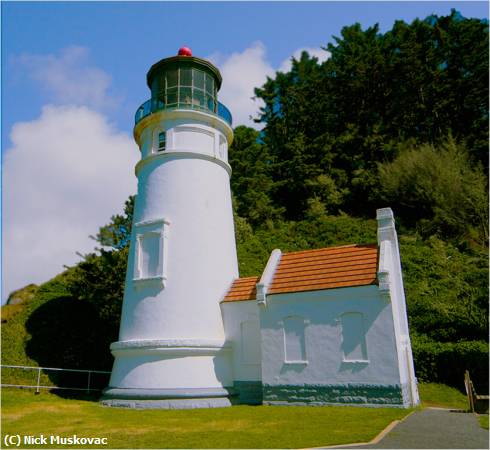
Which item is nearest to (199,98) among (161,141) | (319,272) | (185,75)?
(185,75)

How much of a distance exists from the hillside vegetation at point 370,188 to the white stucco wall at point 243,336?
637 cm

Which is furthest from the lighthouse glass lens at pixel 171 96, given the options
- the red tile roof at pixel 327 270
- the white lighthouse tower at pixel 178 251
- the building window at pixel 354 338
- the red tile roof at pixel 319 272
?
the building window at pixel 354 338

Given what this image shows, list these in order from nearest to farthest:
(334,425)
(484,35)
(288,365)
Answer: (334,425) → (288,365) → (484,35)

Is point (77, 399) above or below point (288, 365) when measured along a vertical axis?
below

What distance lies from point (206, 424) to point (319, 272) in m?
5.84

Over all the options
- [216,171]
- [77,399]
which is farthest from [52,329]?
[216,171]

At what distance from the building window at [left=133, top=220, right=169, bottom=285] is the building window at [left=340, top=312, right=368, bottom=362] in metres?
5.91

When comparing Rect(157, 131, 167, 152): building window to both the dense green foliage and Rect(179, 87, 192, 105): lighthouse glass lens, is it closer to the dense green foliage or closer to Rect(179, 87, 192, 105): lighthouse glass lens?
Rect(179, 87, 192, 105): lighthouse glass lens

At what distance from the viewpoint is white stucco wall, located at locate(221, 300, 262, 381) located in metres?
13.7

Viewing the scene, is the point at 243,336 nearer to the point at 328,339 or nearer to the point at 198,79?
the point at 328,339

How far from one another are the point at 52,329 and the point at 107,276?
11.2 feet

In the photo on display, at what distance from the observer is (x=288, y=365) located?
12469 mm

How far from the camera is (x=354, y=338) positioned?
11.9 metres

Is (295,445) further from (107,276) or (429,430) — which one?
(107,276)
